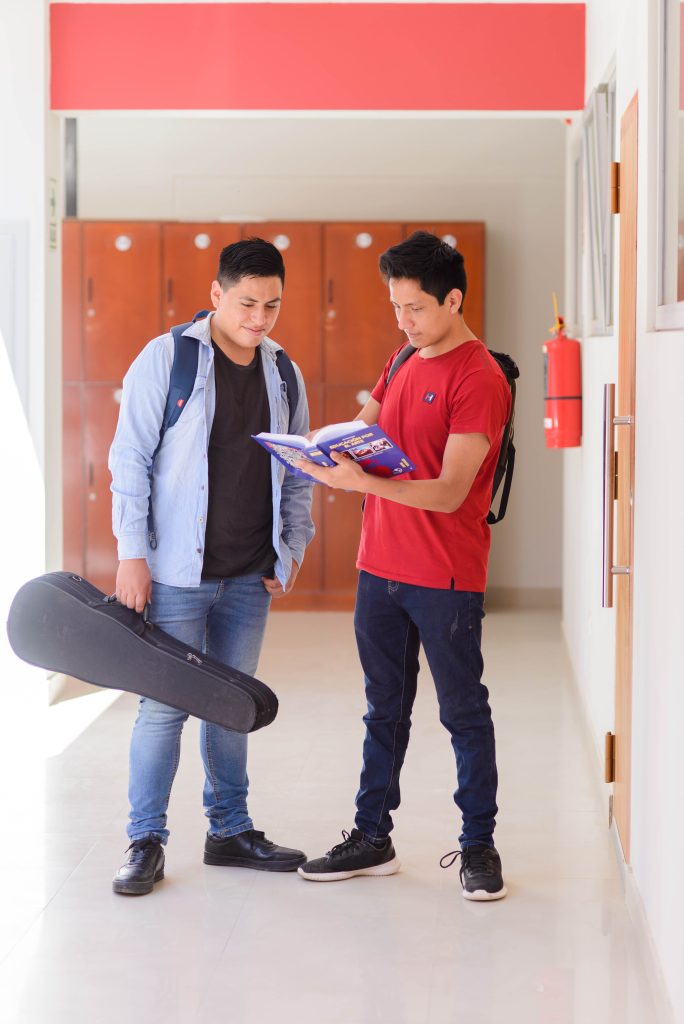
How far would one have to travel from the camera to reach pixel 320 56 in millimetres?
5039

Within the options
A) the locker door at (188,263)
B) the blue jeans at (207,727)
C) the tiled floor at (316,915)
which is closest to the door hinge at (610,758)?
the tiled floor at (316,915)

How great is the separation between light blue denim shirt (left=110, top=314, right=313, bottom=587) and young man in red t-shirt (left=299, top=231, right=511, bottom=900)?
35 cm

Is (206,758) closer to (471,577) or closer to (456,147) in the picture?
(471,577)

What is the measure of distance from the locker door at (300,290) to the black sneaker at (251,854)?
4278 mm

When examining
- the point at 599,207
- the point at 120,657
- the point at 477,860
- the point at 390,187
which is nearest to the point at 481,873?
the point at 477,860

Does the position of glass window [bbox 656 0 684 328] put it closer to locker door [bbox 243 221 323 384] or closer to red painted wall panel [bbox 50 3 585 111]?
red painted wall panel [bbox 50 3 585 111]

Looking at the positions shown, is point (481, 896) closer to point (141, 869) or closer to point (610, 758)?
point (610, 758)

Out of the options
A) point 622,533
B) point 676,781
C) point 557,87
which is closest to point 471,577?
point 622,533

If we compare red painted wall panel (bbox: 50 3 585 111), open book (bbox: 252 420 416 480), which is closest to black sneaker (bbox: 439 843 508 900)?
open book (bbox: 252 420 416 480)

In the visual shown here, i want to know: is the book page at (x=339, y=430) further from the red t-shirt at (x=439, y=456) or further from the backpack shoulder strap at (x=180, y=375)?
the backpack shoulder strap at (x=180, y=375)

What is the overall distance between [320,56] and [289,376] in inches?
94.4

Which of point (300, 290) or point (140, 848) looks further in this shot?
point (300, 290)

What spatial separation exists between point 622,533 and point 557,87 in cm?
253

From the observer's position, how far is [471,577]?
290cm
